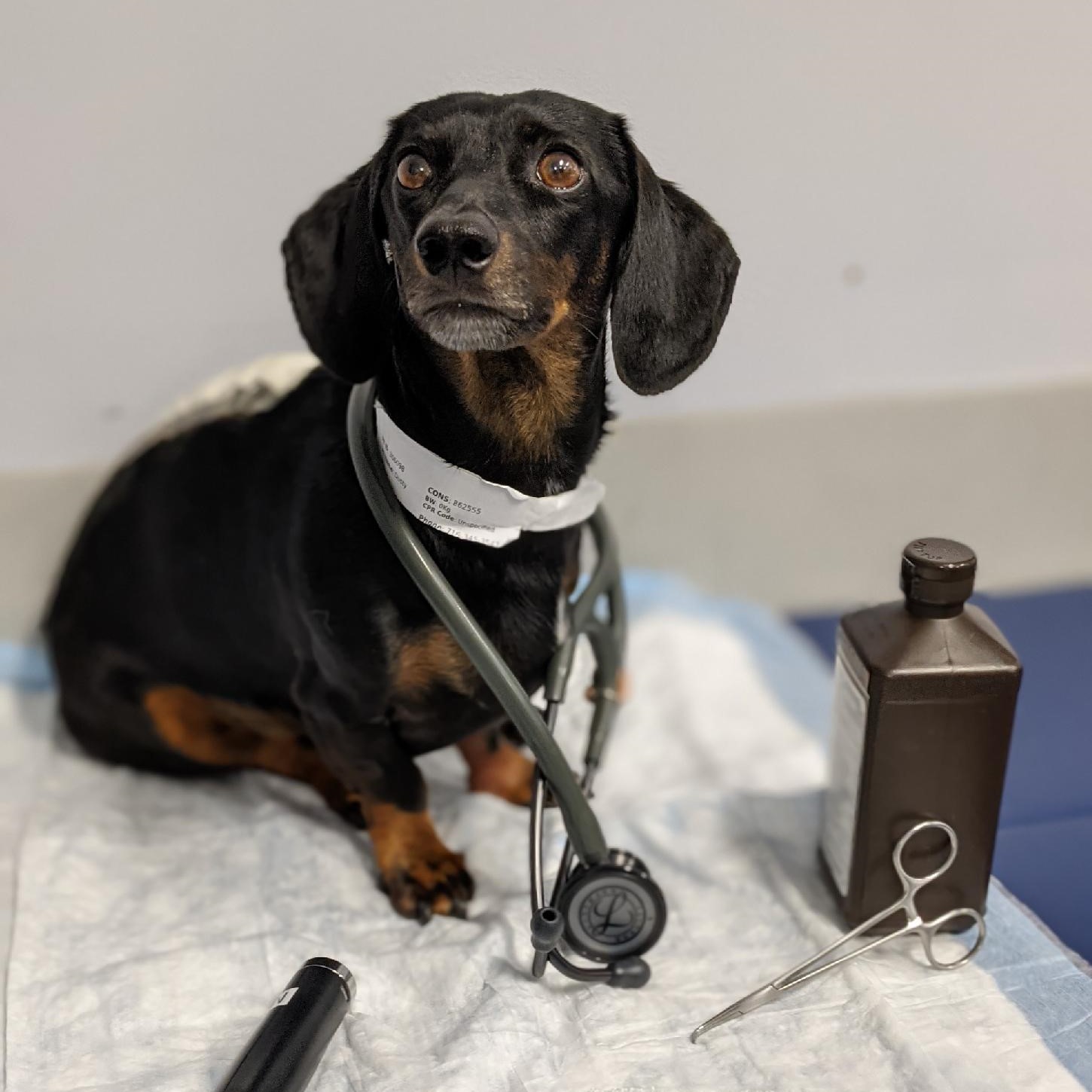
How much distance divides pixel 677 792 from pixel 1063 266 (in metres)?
0.85

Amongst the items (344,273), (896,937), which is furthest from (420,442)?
(896,937)

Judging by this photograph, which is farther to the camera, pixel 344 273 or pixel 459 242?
pixel 344 273

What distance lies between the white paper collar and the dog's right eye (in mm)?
252

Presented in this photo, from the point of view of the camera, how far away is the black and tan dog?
3.64 ft

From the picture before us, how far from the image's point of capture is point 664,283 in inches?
45.8

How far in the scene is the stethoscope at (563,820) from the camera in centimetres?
122

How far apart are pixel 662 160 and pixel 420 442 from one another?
0.39m

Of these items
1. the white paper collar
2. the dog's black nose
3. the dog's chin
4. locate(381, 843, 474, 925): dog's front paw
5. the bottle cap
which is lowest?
locate(381, 843, 474, 925): dog's front paw

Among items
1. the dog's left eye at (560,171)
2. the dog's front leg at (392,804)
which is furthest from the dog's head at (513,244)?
the dog's front leg at (392,804)

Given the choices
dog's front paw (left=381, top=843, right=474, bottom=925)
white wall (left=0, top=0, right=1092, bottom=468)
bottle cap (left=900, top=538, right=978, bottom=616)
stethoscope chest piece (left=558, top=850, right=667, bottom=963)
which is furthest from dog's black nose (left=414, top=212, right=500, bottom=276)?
dog's front paw (left=381, top=843, right=474, bottom=925)

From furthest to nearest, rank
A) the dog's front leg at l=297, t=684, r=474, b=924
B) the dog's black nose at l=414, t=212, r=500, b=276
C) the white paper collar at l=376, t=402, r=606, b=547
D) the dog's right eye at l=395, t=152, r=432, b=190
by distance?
the dog's front leg at l=297, t=684, r=474, b=924 < the white paper collar at l=376, t=402, r=606, b=547 < the dog's right eye at l=395, t=152, r=432, b=190 < the dog's black nose at l=414, t=212, r=500, b=276

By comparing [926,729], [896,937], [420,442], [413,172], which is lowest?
[896,937]

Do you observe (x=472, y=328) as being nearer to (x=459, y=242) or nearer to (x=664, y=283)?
(x=459, y=242)

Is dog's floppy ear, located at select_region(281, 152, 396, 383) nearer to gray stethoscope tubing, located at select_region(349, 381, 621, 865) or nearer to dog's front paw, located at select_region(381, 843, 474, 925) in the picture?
gray stethoscope tubing, located at select_region(349, 381, 621, 865)
